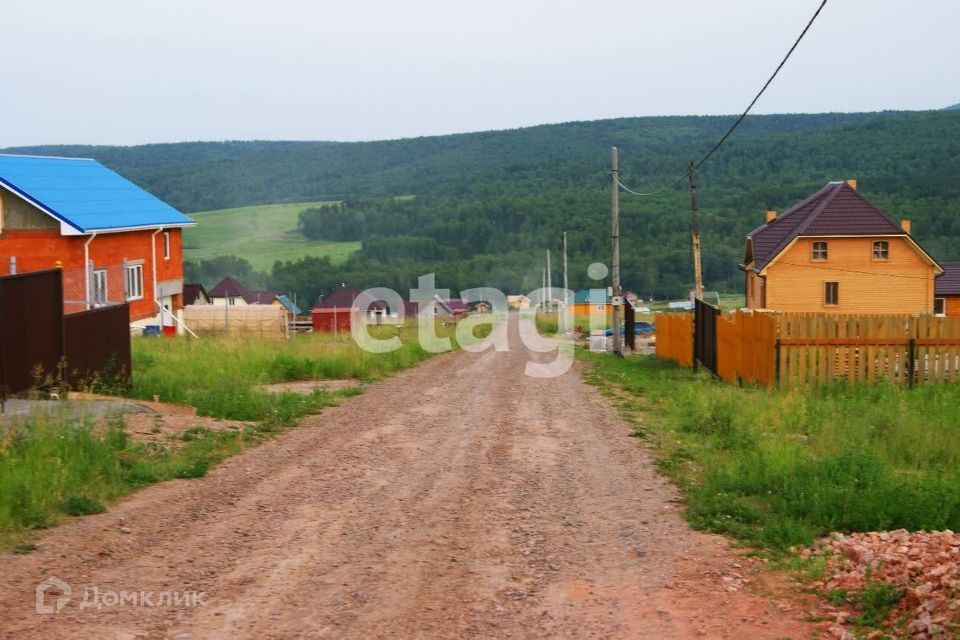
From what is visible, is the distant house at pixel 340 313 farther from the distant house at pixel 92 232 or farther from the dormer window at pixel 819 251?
the dormer window at pixel 819 251

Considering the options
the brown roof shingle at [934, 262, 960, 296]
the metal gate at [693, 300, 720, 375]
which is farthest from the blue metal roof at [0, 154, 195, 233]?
the brown roof shingle at [934, 262, 960, 296]

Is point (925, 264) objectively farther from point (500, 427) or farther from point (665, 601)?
point (665, 601)

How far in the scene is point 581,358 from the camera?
2833 centimetres

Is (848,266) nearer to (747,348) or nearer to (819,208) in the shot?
(819,208)

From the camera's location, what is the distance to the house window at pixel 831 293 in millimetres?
46594

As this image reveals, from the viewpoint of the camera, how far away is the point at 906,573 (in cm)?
584

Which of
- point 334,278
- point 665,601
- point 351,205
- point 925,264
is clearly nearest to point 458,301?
point 334,278

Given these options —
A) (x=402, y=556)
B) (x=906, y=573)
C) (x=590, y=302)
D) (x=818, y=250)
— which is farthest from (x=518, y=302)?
(x=906, y=573)

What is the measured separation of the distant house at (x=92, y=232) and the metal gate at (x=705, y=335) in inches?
557

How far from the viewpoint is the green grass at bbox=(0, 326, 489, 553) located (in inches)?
303

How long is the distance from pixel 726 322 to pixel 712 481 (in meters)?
11.7

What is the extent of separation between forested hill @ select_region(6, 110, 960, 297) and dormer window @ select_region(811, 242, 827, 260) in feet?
55.1

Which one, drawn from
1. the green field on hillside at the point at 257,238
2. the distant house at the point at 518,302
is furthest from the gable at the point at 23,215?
the green field on hillside at the point at 257,238

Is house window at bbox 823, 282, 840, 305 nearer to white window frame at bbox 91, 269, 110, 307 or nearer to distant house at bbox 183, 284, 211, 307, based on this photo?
white window frame at bbox 91, 269, 110, 307
